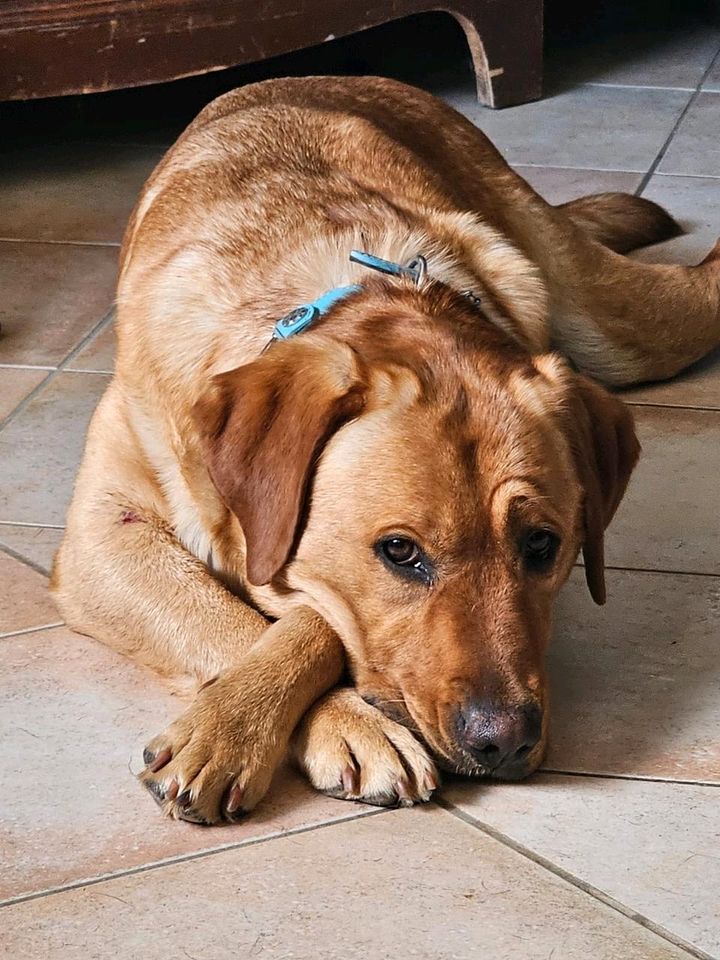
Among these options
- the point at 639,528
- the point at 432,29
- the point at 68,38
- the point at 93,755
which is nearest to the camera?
the point at 93,755

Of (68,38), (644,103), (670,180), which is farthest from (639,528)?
(644,103)

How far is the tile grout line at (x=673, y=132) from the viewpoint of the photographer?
512 centimetres

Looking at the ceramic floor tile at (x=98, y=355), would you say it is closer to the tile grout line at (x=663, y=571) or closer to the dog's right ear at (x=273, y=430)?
the tile grout line at (x=663, y=571)

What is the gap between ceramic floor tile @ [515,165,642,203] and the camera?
5.00 metres

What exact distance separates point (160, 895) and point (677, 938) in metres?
0.68

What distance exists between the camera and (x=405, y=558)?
2150 millimetres

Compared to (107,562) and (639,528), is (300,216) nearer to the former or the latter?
(107,562)

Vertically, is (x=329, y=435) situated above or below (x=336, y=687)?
above

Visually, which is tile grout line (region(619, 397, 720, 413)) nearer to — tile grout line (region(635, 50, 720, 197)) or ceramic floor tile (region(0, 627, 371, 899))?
tile grout line (region(635, 50, 720, 197))

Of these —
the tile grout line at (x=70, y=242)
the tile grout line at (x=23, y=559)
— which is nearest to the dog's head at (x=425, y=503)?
the tile grout line at (x=23, y=559)

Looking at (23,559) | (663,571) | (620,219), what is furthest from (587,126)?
(23,559)

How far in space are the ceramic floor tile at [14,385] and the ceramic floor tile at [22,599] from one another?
31.2 inches

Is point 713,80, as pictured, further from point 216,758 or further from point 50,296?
point 216,758

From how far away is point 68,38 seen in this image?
4973 mm
